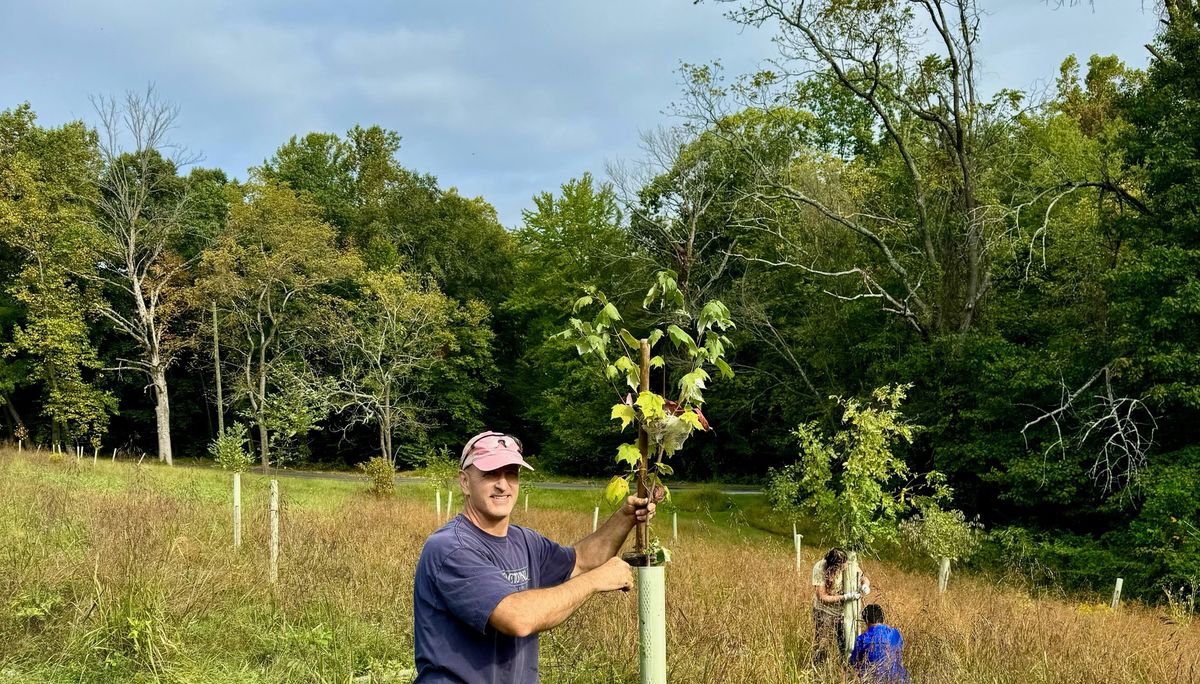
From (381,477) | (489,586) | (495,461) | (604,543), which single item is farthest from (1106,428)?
(381,477)

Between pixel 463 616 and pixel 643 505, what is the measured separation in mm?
674

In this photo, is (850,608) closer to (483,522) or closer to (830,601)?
(830,601)

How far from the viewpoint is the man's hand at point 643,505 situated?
2.53 m

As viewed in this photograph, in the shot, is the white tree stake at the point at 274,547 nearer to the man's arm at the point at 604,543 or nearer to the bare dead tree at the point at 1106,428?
the man's arm at the point at 604,543

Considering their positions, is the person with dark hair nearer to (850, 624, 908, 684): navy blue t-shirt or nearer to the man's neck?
(850, 624, 908, 684): navy blue t-shirt

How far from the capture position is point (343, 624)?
571 centimetres

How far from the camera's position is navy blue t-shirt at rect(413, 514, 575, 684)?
2.35 metres

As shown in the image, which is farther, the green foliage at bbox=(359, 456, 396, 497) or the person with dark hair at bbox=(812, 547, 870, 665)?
the green foliage at bbox=(359, 456, 396, 497)

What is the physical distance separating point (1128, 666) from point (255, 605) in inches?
253

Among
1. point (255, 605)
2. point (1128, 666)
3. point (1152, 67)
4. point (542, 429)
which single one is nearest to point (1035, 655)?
point (1128, 666)

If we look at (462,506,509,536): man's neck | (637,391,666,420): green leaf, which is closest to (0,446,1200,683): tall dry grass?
(462,506,509,536): man's neck

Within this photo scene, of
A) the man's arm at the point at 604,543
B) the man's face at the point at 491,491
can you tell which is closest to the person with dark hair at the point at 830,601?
the man's arm at the point at 604,543

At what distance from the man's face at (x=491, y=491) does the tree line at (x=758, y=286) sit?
9.12 m

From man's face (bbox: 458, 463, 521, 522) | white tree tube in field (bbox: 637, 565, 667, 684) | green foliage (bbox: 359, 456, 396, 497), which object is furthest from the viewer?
green foliage (bbox: 359, 456, 396, 497)
